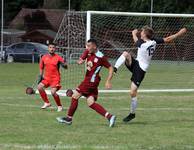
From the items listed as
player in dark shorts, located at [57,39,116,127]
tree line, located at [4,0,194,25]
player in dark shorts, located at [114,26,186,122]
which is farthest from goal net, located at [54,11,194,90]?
tree line, located at [4,0,194,25]

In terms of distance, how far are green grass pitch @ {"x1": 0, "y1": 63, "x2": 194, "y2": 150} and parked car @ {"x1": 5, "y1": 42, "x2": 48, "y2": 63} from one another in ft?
101

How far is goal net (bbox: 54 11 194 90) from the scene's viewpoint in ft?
83.0

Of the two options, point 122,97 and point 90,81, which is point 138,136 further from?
point 122,97

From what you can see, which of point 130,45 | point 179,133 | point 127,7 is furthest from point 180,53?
point 127,7

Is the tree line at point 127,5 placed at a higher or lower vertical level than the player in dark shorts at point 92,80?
lower

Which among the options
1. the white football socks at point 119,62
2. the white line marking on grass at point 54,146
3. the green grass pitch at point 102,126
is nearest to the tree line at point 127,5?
the green grass pitch at point 102,126

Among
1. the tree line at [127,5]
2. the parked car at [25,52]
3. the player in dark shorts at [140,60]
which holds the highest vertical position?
the player in dark shorts at [140,60]

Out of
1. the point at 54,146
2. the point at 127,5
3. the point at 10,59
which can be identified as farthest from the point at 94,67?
the point at 127,5

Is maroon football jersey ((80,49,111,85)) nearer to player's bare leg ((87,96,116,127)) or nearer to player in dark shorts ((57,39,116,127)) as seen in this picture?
player in dark shorts ((57,39,116,127))

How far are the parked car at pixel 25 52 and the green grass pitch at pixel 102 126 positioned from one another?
30903 millimetres

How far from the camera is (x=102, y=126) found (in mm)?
12172

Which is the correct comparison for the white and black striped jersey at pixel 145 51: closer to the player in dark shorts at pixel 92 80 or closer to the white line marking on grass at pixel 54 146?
the player in dark shorts at pixel 92 80

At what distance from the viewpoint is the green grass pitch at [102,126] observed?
9.77 meters

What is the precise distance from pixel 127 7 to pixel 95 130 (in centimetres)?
5464
